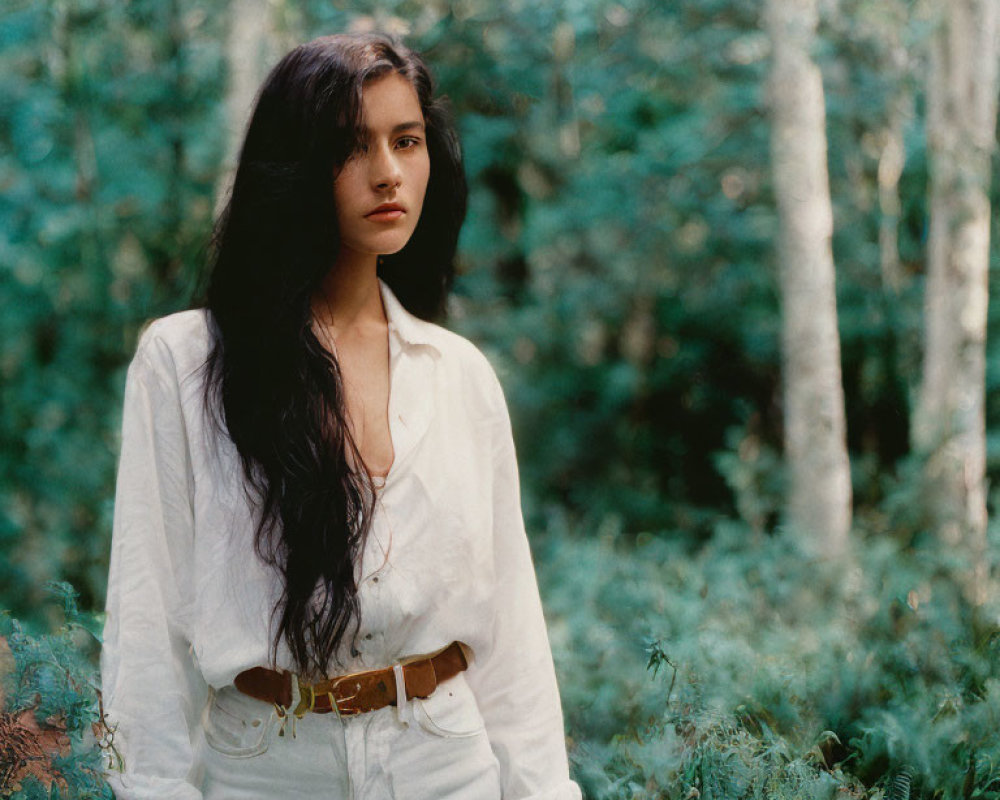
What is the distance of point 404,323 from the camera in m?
1.96

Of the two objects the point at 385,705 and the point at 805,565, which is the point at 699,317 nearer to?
the point at 805,565

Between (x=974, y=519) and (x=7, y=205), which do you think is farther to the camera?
(x=7, y=205)

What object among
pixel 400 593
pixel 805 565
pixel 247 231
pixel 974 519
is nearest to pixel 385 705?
pixel 400 593

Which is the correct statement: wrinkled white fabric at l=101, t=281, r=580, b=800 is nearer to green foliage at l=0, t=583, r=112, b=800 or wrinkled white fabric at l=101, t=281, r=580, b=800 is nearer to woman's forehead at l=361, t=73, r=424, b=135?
green foliage at l=0, t=583, r=112, b=800

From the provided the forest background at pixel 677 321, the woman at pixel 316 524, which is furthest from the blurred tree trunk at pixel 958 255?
the woman at pixel 316 524

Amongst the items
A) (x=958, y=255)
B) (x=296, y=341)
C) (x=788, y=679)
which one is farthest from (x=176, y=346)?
(x=958, y=255)

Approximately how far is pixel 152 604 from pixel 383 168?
0.75 m

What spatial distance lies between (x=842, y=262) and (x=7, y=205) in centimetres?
488

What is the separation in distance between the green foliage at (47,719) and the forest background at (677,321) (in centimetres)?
59

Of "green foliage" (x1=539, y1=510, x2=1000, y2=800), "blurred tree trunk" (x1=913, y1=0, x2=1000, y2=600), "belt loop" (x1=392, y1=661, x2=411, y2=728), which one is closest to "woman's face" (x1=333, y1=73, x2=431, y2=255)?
"belt loop" (x1=392, y1=661, x2=411, y2=728)

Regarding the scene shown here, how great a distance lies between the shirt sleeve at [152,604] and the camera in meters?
1.60

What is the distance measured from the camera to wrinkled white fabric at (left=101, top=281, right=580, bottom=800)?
5.33 ft

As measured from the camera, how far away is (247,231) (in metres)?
1.83

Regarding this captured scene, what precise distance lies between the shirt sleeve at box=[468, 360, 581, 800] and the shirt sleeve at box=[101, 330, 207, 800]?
491mm
